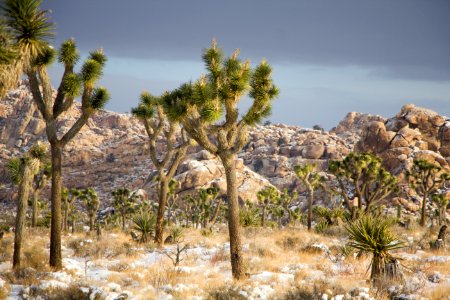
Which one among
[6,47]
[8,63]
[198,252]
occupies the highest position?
[6,47]

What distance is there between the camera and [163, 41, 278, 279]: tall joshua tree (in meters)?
10.1

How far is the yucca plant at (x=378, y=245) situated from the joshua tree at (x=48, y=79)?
827 cm

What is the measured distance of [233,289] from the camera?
27.2 feet

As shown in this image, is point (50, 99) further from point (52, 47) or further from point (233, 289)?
point (233, 289)

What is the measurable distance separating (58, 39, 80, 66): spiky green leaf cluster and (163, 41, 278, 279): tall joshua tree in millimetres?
Result: 3839

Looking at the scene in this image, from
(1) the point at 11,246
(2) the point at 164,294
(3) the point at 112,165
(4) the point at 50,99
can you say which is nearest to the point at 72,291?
(2) the point at 164,294

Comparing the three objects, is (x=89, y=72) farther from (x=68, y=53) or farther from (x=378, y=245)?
(x=378, y=245)

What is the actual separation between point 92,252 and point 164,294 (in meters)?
7.30

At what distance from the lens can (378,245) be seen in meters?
8.92

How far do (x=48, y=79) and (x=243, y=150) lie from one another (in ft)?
302

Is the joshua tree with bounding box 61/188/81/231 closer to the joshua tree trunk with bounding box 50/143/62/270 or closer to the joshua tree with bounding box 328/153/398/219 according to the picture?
the joshua tree trunk with bounding box 50/143/62/270

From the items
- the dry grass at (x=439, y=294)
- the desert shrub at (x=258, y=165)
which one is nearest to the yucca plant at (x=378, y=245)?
the dry grass at (x=439, y=294)

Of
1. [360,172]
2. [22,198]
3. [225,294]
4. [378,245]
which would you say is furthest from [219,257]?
[360,172]

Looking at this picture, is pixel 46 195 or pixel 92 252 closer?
pixel 92 252
